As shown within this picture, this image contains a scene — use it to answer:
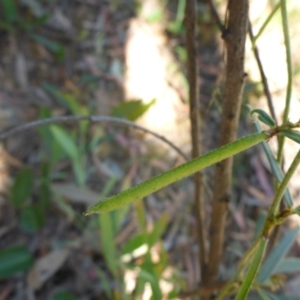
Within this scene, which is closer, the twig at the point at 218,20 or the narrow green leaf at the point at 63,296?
the twig at the point at 218,20

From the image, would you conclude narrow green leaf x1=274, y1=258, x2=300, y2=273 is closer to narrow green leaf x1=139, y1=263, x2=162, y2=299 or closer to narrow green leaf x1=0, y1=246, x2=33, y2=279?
narrow green leaf x1=139, y1=263, x2=162, y2=299

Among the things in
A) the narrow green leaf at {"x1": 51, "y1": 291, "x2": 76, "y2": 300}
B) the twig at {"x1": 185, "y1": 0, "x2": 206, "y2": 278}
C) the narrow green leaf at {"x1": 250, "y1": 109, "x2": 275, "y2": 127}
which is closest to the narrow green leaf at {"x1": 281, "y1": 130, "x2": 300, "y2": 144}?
the narrow green leaf at {"x1": 250, "y1": 109, "x2": 275, "y2": 127}

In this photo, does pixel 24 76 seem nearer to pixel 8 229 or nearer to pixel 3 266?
pixel 8 229

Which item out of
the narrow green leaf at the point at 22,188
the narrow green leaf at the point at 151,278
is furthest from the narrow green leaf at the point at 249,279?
the narrow green leaf at the point at 22,188

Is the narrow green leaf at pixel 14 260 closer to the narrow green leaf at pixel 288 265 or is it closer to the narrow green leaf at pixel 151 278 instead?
the narrow green leaf at pixel 151 278

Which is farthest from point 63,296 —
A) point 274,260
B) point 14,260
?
point 274,260

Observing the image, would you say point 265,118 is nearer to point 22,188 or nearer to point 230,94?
point 230,94
